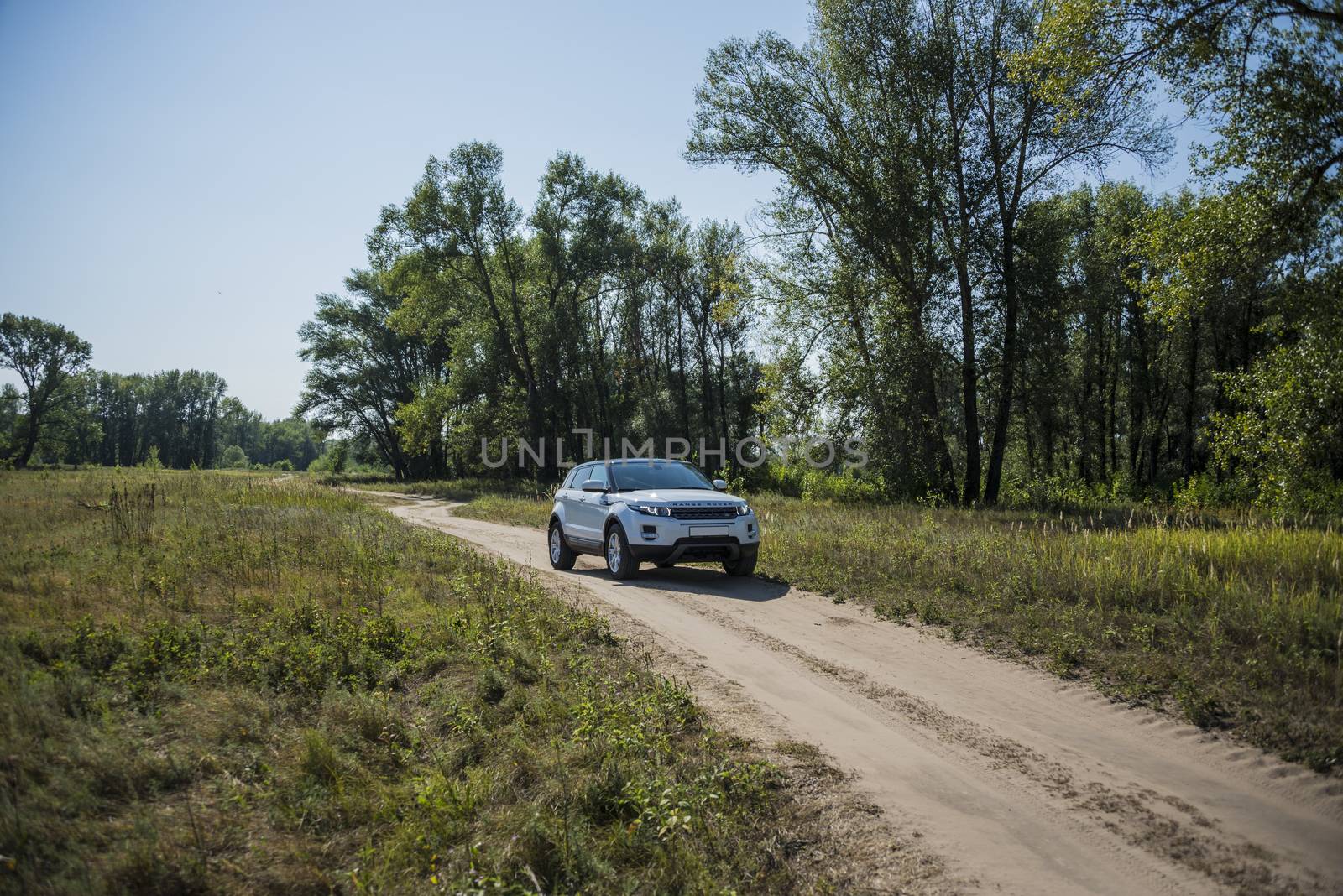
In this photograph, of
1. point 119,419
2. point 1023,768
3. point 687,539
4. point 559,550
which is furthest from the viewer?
point 119,419

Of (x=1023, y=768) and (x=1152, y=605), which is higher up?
(x=1152, y=605)

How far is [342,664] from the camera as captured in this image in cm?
619

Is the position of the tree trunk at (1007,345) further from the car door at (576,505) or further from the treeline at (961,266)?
the car door at (576,505)

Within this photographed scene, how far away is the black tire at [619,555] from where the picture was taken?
11.0m

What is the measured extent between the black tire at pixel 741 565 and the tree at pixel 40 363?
2630 inches

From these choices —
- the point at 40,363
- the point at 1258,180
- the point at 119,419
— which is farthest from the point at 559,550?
the point at 119,419

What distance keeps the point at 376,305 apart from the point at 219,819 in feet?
205

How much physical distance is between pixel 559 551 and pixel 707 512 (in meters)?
3.31

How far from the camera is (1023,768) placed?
4324 mm

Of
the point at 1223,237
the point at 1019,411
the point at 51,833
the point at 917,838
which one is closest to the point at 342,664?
the point at 51,833

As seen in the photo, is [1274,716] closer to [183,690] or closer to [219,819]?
[219,819]

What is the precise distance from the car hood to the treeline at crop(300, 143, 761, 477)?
2316cm
